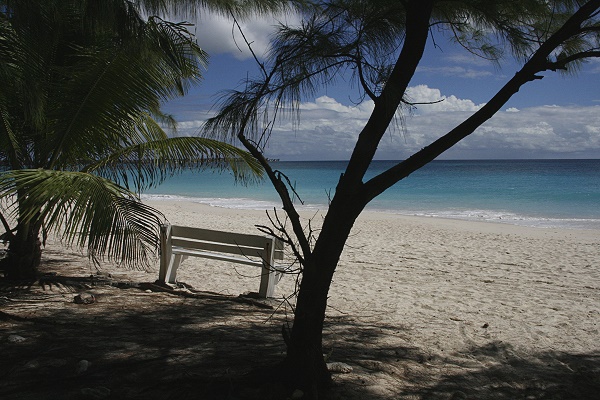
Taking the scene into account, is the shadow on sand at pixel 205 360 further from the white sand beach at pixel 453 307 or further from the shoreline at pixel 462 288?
the shoreline at pixel 462 288

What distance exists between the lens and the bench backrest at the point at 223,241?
207 inches

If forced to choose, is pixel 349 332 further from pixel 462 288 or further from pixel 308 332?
pixel 462 288

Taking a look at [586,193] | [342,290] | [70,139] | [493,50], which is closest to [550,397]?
[493,50]

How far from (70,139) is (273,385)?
3.14 meters

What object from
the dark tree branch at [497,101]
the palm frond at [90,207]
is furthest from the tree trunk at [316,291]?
the palm frond at [90,207]

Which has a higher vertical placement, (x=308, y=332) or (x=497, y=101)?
(x=497, y=101)

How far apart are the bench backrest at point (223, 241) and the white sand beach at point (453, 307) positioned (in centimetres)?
81

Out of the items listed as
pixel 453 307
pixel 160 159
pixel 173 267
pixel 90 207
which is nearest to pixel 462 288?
Result: pixel 453 307

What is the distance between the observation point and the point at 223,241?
5.45 metres

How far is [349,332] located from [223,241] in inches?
69.4

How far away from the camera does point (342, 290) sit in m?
6.44

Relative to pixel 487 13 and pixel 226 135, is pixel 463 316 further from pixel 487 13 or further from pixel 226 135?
pixel 226 135

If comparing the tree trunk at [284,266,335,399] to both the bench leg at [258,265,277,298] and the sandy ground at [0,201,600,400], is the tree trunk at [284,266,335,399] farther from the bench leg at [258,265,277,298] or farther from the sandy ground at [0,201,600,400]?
the bench leg at [258,265,277,298]

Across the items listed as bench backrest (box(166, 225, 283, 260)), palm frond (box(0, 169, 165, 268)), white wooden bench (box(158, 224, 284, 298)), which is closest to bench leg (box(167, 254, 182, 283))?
white wooden bench (box(158, 224, 284, 298))
